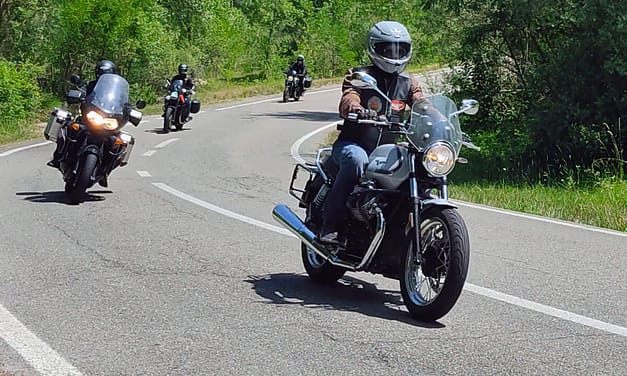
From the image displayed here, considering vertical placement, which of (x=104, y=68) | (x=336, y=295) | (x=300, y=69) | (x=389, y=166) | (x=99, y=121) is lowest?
(x=300, y=69)

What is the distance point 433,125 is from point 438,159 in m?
0.25

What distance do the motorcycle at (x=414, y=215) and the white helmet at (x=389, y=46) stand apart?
0.30 metres

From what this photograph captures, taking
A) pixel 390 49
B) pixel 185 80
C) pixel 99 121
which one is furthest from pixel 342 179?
pixel 185 80

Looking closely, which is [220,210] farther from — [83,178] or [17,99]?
[17,99]

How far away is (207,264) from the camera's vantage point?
828 centimetres

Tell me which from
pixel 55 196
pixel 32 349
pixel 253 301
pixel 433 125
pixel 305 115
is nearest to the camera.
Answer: pixel 32 349

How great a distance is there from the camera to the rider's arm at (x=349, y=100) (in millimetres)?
6555

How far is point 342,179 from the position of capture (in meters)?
6.75

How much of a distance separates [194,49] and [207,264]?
1532 inches

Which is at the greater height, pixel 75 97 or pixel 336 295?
pixel 75 97

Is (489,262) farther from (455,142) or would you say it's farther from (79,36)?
(79,36)

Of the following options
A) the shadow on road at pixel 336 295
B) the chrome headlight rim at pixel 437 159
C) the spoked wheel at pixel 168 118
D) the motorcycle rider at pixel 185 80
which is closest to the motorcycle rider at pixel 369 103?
the shadow on road at pixel 336 295

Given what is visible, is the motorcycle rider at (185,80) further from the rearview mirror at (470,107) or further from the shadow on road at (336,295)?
the rearview mirror at (470,107)

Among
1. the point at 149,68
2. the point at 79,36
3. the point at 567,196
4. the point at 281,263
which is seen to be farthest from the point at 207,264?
the point at 149,68
